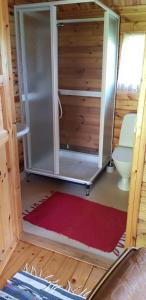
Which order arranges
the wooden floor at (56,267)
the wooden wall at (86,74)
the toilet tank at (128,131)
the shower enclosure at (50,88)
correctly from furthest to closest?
the toilet tank at (128,131) → the wooden wall at (86,74) → the shower enclosure at (50,88) → the wooden floor at (56,267)

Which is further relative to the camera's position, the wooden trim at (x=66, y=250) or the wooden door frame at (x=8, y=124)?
the wooden trim at (x=66, y=250)

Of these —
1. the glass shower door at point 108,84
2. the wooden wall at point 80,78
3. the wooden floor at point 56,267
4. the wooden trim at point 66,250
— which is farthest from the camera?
the wooden wall at point 80,78

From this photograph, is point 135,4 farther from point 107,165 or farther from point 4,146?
point 4,146

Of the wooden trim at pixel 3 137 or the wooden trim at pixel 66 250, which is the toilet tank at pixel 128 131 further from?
the wooden trim at pixel 3 137

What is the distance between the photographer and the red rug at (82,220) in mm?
2217

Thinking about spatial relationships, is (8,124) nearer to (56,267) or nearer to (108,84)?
(56,267)

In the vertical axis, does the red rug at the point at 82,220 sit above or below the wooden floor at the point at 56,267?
above

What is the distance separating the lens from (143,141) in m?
1.54

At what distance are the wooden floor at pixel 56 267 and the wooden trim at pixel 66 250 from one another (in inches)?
1.2

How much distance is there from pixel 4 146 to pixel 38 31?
4.66 ft

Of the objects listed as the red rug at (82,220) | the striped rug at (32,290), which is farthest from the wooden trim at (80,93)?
the striped rug at (32,290)

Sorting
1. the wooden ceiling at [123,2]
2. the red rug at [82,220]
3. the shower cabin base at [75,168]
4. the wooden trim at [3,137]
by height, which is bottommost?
the red rug at [82,220]

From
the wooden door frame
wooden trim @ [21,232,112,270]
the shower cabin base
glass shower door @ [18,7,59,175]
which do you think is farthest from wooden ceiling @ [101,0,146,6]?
wooden trim @ [21,232,112,270]

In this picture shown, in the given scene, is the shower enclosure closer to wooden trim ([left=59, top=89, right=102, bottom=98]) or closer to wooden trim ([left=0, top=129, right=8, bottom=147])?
wooden trim ([left=59, top=89, right=102, bottom=98])
